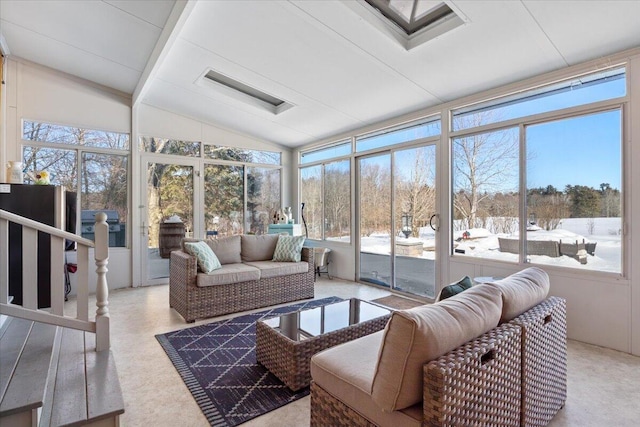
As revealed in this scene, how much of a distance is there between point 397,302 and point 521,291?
2.68 m

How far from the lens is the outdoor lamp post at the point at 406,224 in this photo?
4711mm

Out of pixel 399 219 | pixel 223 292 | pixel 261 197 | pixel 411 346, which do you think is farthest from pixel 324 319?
pixel 261 197

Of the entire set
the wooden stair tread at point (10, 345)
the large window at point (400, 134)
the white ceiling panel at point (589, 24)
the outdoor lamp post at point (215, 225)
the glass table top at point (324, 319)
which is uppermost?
the white ceiling panel at point (589, 24)

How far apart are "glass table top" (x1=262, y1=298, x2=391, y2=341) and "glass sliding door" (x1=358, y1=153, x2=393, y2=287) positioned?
2.00m

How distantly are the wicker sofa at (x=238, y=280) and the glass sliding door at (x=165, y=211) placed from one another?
4.97 feet

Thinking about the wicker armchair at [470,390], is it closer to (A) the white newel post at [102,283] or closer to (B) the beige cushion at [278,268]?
(A) the white newel post at [102,283]

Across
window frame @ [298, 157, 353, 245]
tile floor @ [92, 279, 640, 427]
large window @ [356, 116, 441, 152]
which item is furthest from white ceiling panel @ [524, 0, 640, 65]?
window frame @ [298, 157, 353, 245]

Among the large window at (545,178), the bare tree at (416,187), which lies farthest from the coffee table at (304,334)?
the bare tree at (416,187)

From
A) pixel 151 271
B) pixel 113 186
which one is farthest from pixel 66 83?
pixel 151 271

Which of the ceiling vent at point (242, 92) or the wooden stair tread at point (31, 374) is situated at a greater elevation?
the ceiling vent at point (242, 92)

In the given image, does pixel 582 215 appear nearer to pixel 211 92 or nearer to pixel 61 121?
pixel 211 92

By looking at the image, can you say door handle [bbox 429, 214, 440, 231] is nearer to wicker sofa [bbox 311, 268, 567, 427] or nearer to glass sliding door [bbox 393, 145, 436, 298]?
glass sliding door [bbox 393, 145, 436, 298]

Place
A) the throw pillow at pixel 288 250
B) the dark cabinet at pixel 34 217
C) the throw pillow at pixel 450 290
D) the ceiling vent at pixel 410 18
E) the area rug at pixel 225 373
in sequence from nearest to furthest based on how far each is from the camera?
the throw pillow at pixel 450 290 → the area rug at pixel 225 373 → the ceiling vent at pixel 410 18 → the dark cabinet at pixel 34 217 → the throw pillow at pixel 288 250

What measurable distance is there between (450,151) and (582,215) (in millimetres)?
1564
